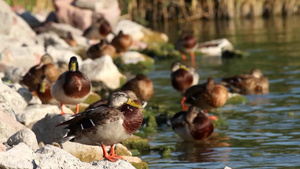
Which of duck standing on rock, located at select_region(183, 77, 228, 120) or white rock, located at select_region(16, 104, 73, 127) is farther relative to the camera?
duck standing on rock, located at select_region(183, 77, 228, 120)

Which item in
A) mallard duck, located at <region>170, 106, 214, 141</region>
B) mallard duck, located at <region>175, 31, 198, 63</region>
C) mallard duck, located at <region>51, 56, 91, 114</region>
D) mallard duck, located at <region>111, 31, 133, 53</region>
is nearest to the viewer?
mallard duck, located at <region>51, 56, 91, 114</region>

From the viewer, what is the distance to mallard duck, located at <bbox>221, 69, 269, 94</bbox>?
1730cm

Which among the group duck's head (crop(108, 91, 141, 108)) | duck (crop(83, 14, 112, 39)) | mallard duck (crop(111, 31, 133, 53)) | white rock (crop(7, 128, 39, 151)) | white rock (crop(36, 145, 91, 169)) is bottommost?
white rock (crop(36, 145, 91, 169))

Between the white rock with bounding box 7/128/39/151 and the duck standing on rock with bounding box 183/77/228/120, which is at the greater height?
the white rock with bounding box 7/128/39/151

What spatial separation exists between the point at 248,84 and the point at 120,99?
893cm

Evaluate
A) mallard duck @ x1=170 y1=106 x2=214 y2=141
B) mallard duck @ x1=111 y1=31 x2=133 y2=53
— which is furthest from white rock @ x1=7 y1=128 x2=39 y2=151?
mallard duck @ x1=111 y1=31 x2=133 y2=53

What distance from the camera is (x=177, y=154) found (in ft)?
37.7

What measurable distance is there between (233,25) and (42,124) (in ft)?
84.8

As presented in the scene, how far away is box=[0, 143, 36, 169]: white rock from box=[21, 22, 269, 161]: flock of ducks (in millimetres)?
1265

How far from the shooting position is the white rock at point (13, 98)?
1192 centimetres

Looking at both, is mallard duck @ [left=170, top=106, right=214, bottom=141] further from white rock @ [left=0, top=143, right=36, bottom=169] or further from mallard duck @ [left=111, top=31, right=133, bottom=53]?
mallard duck @ [left=111, top=31, right=133, bottom=53]

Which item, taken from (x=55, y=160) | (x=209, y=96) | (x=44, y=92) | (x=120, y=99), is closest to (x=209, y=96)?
(x=209, y=96)

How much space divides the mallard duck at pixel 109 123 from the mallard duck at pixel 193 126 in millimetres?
3453

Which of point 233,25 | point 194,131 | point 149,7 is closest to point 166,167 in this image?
point 194,131
